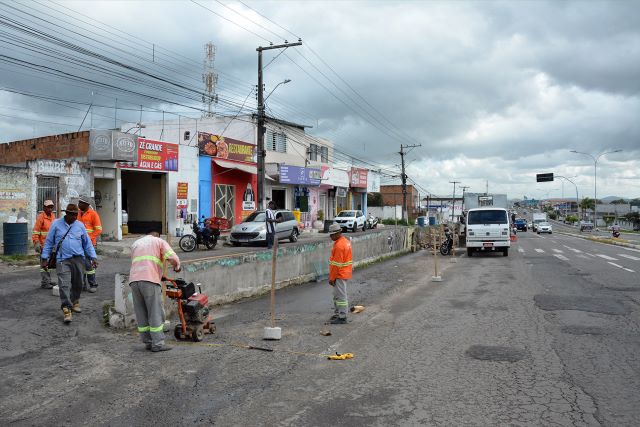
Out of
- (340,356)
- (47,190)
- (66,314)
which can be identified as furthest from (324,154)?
(340,356)

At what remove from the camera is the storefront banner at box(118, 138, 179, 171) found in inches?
872

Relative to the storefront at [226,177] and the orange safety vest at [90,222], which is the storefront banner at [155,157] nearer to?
the storefront at [226,177]

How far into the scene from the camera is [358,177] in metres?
47.0

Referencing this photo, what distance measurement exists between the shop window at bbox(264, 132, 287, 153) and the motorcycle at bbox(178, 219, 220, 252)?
17325 mm

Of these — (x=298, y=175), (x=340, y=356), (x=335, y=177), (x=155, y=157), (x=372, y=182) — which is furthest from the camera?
(x=372, y=182)

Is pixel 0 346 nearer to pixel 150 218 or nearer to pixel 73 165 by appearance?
pixel 73 165

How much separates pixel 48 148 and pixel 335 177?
23114 mm

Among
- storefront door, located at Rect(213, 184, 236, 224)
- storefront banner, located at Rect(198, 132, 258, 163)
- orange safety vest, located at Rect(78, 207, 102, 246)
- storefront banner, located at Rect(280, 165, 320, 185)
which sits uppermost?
storefront banner, located at Rect(198, 132, 258, 163)

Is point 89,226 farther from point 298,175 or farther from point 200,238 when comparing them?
point 298,175

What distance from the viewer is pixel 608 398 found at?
4867mm

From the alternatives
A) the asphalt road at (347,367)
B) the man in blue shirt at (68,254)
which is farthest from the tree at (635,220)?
the man in blue shirt at (68,254)

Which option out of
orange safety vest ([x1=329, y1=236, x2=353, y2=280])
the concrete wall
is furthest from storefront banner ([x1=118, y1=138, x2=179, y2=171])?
orange safety vest ([x1=329, y1=236, x2=353, y2=280])

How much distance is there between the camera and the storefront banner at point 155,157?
72.7 ft

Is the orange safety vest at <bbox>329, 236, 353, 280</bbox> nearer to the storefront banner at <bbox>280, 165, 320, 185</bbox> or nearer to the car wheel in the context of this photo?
the car wheel
